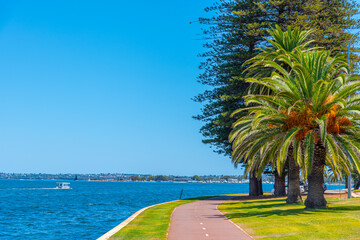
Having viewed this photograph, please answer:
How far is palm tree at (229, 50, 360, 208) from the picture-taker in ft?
78.8

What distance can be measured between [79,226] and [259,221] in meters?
19.4

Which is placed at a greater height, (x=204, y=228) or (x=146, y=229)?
(x=204, y=228)

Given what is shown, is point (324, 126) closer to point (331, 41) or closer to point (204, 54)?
point (331, 41)

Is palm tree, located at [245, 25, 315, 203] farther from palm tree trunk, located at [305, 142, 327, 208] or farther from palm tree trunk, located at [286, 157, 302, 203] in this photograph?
palm tree trunk, located at [305, 142, 327, 208]

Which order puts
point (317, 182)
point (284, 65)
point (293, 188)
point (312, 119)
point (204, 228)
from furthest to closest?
point (284, 65) < point (293, 188) < point (317, 182) < point (312, 119) < point (204, 228)

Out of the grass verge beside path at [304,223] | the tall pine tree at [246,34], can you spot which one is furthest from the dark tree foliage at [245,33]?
the grass verge beside path at [304,223]

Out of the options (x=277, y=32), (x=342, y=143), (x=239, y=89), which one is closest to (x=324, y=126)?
(x=342, y=143)

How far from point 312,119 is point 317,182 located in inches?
155

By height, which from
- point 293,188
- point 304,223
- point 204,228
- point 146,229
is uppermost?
point 293,188

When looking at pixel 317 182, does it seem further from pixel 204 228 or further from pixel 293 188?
pixel 204 228

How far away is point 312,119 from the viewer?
25000 millimetres

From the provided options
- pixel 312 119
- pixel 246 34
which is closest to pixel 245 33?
pixel 246 34

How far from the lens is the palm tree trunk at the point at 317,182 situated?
26109mm

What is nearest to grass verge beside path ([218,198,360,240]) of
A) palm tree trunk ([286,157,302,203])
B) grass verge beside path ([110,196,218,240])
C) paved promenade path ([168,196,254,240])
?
paved promenade path ([168,196,254,240])
